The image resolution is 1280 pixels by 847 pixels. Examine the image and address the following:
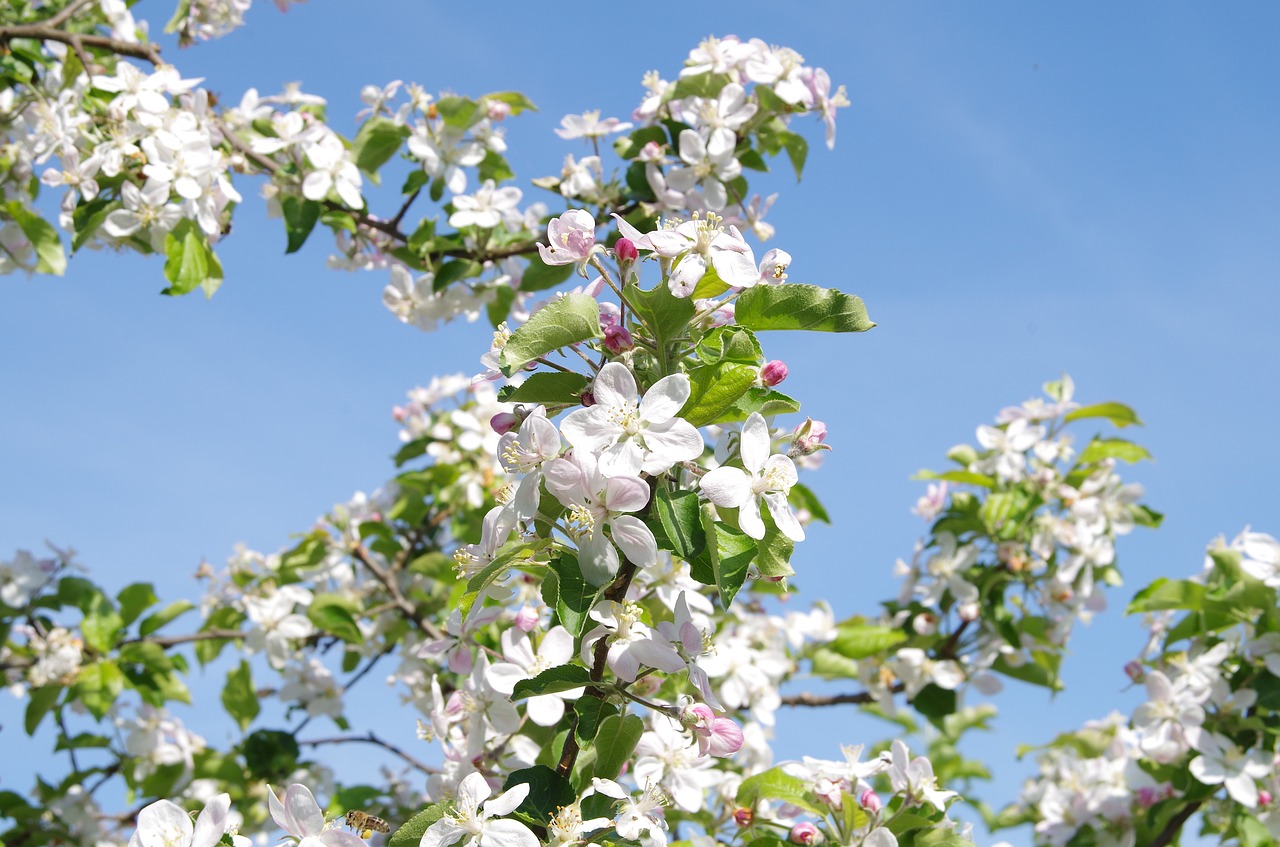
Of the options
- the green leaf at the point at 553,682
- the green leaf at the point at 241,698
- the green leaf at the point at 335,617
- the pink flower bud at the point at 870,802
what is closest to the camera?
the green leaf at the point at 553,682

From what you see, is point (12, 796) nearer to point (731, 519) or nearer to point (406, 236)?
point (406, 236)

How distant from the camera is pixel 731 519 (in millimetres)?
1573

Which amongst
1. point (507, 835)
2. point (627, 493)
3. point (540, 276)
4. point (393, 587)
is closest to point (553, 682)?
point (507, 835)

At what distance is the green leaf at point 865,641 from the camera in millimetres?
3838

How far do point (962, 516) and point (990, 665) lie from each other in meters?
0.51

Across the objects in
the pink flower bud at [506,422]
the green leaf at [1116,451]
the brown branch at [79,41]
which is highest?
the brown branch at [79,41]

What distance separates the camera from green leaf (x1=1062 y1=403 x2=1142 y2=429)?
12.4 feet

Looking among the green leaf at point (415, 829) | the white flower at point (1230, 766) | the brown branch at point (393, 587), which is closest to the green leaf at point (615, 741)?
the green leaf at point (415, 829)

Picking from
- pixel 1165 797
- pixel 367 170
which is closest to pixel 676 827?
pixel 1165 797

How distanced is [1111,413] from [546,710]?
267 centimetres

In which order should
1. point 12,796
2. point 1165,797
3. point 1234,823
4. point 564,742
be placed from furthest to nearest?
1. point 12,796
2. point 1165,797
3. point 1234,823
4. point 564,742

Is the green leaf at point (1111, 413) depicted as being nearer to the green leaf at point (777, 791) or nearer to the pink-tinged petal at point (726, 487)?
the green leaf at point (777, 791)

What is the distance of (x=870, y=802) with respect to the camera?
1981mm

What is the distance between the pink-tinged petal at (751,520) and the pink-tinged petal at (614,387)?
8.2 inches
